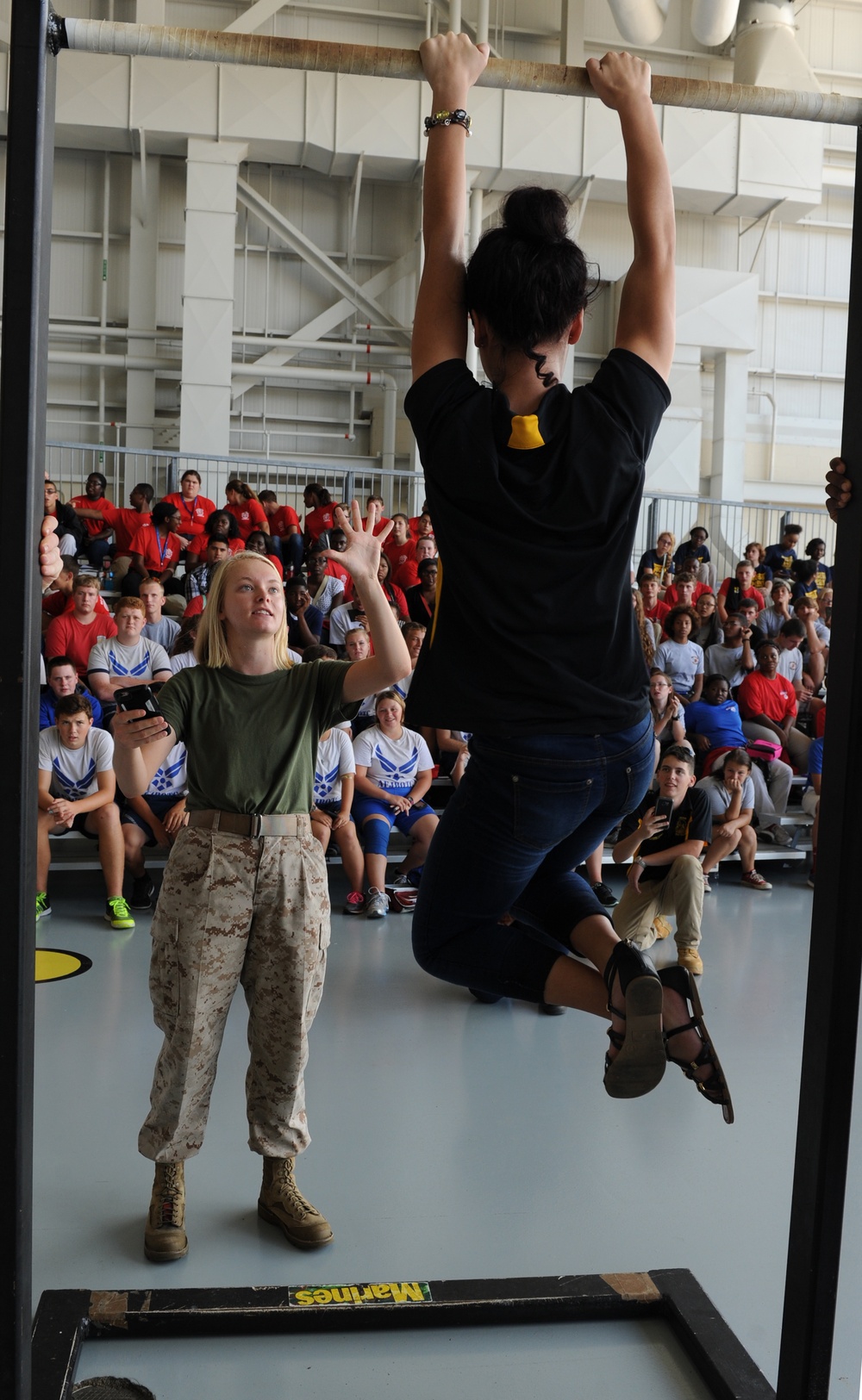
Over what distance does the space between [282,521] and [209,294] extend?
14.7ft

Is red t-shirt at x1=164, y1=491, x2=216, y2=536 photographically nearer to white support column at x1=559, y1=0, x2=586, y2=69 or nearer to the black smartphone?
the black smartphone

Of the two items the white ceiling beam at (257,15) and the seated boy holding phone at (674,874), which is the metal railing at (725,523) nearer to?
the white ceiling beam at (257,15)

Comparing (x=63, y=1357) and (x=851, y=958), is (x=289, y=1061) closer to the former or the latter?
(x=63, y=1357)

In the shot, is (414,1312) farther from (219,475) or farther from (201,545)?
(219,475)

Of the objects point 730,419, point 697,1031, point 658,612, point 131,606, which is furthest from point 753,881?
point 730,419

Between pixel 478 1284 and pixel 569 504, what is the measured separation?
1.88m

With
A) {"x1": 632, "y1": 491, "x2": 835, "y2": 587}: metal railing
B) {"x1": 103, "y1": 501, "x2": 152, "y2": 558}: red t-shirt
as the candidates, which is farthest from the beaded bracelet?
{"x1": 632, "y1": 491, "x2": 835, "y2": 587}: metal railing

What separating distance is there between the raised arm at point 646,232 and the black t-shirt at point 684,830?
4.13 meters

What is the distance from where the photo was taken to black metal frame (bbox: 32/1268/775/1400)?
2.51 meters

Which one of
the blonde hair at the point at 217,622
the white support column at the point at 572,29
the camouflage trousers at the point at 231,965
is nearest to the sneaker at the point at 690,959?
the camouflage trousers at the point at 231,965

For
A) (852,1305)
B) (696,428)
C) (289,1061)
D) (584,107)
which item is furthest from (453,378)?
(696,428)

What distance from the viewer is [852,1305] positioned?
9.00 ft

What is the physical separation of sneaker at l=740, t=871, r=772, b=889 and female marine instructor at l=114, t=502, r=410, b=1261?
5036 millimetres

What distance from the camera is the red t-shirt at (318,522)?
10.5m
